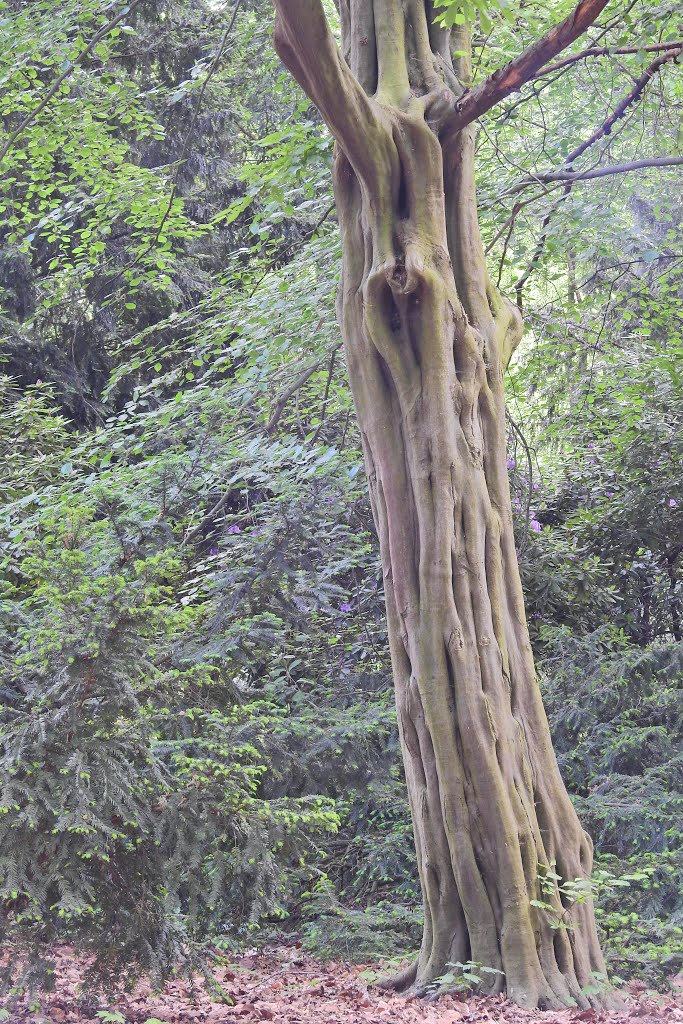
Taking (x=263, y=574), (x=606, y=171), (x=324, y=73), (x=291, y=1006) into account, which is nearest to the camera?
(x=324, y=73)

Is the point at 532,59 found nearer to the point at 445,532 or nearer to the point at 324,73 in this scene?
the point at 324,73

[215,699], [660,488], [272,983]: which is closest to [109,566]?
[215,699]

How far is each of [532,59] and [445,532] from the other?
79.7 inches

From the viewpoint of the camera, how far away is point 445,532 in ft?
13.7

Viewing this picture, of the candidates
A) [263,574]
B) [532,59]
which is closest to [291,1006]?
[263,574]

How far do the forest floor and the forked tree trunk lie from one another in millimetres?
196

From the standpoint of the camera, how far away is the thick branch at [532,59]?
153 inches

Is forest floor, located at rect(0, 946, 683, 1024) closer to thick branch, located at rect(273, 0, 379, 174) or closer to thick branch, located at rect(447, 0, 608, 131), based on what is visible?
thick branch, located at rect(273, 0, 379, 174)

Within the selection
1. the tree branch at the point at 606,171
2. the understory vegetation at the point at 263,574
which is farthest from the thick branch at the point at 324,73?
the tree branch at the point at 606,171

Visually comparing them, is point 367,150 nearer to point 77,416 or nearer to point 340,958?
point 340,958

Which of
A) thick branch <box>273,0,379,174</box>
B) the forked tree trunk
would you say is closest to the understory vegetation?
the forked tree trunk

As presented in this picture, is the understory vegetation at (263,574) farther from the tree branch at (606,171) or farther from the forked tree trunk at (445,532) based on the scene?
the forked tree trunk at (445,532)

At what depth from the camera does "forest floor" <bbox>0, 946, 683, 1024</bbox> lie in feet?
11.9

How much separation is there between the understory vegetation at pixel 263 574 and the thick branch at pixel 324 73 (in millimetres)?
1718
